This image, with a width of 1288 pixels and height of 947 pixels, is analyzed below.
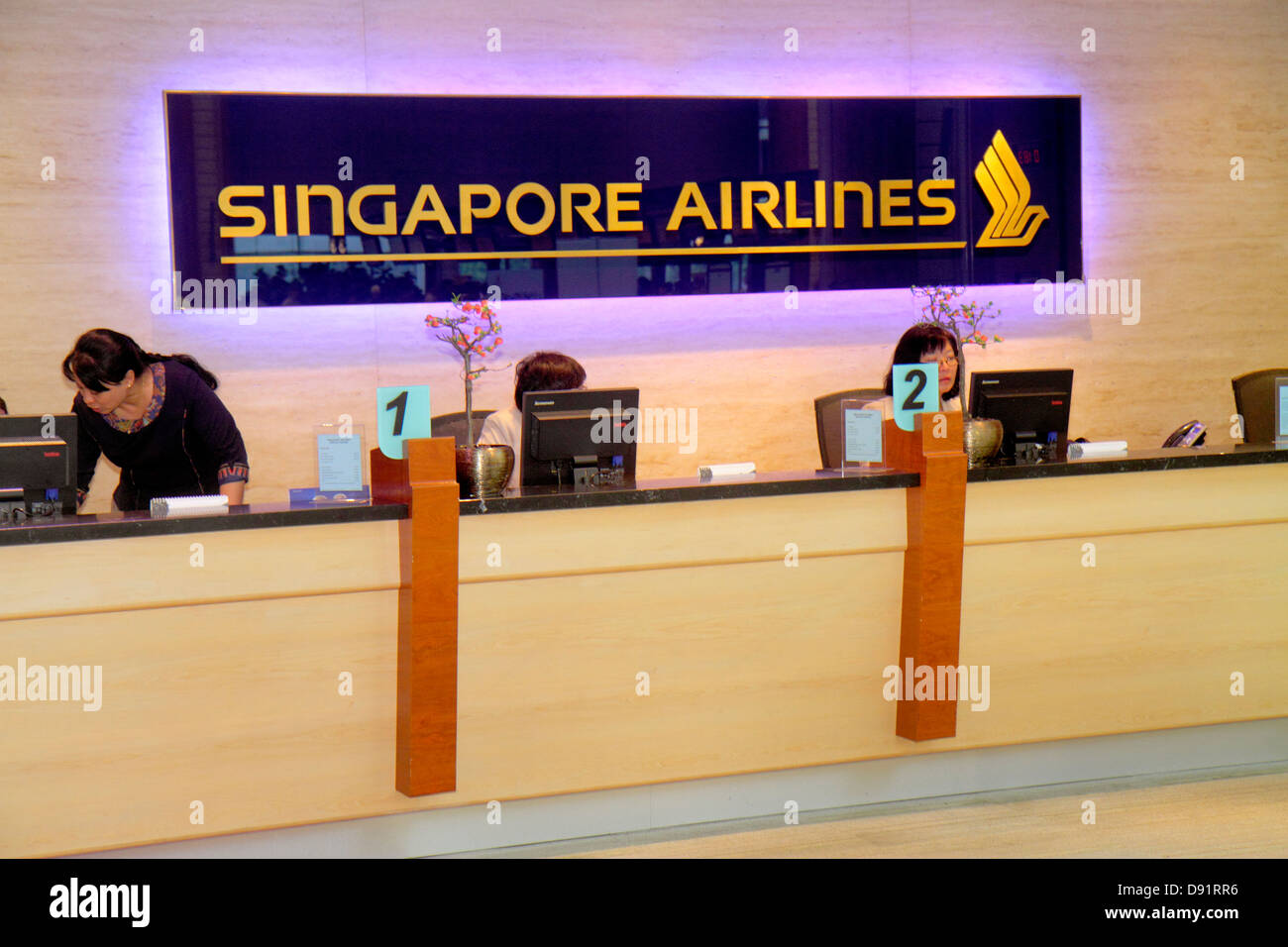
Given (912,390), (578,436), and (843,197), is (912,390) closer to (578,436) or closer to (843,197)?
(578,436)

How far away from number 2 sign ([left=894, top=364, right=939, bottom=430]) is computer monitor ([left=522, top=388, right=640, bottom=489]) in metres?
0.83

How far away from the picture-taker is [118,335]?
4.49 metres

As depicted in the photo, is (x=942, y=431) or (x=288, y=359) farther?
(x=288, y=359)

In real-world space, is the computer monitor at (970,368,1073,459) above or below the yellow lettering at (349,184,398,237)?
below

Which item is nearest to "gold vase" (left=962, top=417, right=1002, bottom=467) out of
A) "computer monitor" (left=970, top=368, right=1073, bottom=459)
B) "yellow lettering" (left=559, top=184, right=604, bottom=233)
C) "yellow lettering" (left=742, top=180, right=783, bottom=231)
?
"computer monitor" (left=970, top=368, right=1073, bottom=459)

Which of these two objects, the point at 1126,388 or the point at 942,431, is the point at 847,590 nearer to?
the point at 942,431

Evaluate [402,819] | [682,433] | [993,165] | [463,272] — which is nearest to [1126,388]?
[993,165]

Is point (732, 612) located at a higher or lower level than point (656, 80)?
lower

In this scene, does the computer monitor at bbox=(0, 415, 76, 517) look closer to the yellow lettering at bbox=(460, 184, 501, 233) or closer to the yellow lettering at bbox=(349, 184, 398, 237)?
the yellow lettering at bbox=(349, 184, 398, 237)

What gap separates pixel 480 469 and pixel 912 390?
1397mm

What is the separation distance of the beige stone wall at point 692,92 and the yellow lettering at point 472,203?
45 centimetres

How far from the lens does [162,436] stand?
15.4 ft

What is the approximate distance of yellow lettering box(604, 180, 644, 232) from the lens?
20.9ft

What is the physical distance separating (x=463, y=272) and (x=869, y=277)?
1.97m
